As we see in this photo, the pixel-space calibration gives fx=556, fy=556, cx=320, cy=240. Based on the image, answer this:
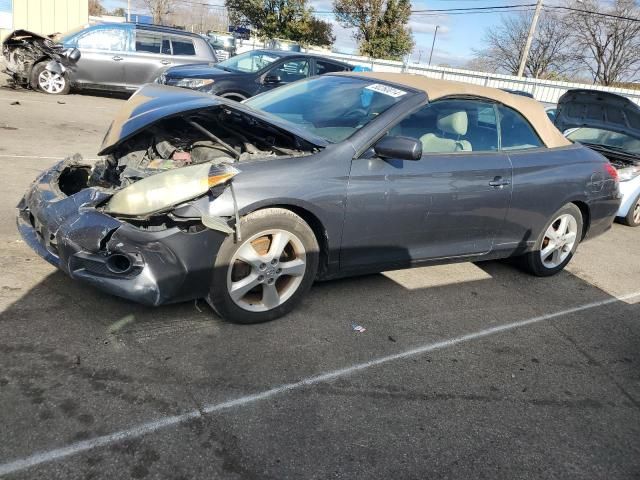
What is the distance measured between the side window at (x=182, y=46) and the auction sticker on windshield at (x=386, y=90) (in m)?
10.6

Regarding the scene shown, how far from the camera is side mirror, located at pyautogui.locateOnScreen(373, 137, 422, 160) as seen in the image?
11.6 ft

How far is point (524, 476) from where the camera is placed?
2.52 m

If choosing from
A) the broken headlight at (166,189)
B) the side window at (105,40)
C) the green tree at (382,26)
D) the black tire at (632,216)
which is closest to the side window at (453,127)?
the broken headlight at (166,189)

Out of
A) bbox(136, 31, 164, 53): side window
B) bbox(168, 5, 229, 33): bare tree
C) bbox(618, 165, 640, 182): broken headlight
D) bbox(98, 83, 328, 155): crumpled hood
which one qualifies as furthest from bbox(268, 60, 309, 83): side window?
bbox(168, 5, 229, 33): bare tree

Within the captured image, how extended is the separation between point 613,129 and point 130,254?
7466 millimetres

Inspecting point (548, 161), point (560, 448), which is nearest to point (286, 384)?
point (560, 448)

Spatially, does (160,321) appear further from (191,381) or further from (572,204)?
(572,204)

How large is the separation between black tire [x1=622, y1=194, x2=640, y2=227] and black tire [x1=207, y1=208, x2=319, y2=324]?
236 inches

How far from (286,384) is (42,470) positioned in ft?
3.94

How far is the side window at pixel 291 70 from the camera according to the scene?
11.3 metres

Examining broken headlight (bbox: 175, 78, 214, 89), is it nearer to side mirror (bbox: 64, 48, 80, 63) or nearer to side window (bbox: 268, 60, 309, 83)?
side window (bbox: 268, 60, 309, 83)

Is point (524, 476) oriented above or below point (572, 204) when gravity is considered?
below

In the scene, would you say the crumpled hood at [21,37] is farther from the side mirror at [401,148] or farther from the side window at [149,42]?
the side mirror at [401,148]

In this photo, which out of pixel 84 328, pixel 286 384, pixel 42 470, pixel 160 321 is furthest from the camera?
pixel 160 321
